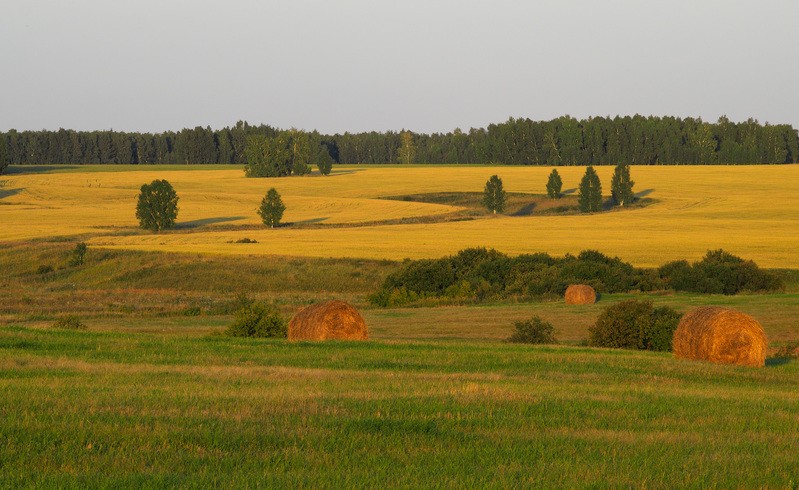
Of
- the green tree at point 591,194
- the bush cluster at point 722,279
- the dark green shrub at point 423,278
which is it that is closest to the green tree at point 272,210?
the green tree at point 591,194

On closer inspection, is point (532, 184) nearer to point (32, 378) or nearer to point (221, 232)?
point (221, 232)

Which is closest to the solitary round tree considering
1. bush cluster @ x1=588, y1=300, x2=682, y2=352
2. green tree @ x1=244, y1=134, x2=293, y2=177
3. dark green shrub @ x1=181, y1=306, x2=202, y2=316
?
dark green shrub @ x1=181, y1=306, x2=202, y2=316

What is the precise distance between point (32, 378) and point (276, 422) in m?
5.18

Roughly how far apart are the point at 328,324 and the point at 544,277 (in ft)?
87.0

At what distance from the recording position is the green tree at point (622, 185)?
10738cm

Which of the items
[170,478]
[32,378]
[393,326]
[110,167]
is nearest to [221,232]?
[393,326]

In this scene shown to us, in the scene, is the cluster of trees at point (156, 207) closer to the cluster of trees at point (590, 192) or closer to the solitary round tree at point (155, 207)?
the solitary round tree at point (155, 207)

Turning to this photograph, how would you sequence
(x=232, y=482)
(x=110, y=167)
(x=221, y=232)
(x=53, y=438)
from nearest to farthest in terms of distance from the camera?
(x=232, y=482) → (x=53, y=438) → (x=221, y=232) → (x=110, y=167)

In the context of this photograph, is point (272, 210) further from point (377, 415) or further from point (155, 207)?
point (377, 415)

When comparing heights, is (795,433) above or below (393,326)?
above

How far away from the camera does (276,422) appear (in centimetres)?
1073

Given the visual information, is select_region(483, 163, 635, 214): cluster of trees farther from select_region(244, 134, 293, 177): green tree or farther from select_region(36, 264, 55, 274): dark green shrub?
select_region(36, 264, 55, 274): dark green shrub

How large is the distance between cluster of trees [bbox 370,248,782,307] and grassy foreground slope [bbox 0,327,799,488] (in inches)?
1152

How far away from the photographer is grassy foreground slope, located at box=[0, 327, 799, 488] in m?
8.74
